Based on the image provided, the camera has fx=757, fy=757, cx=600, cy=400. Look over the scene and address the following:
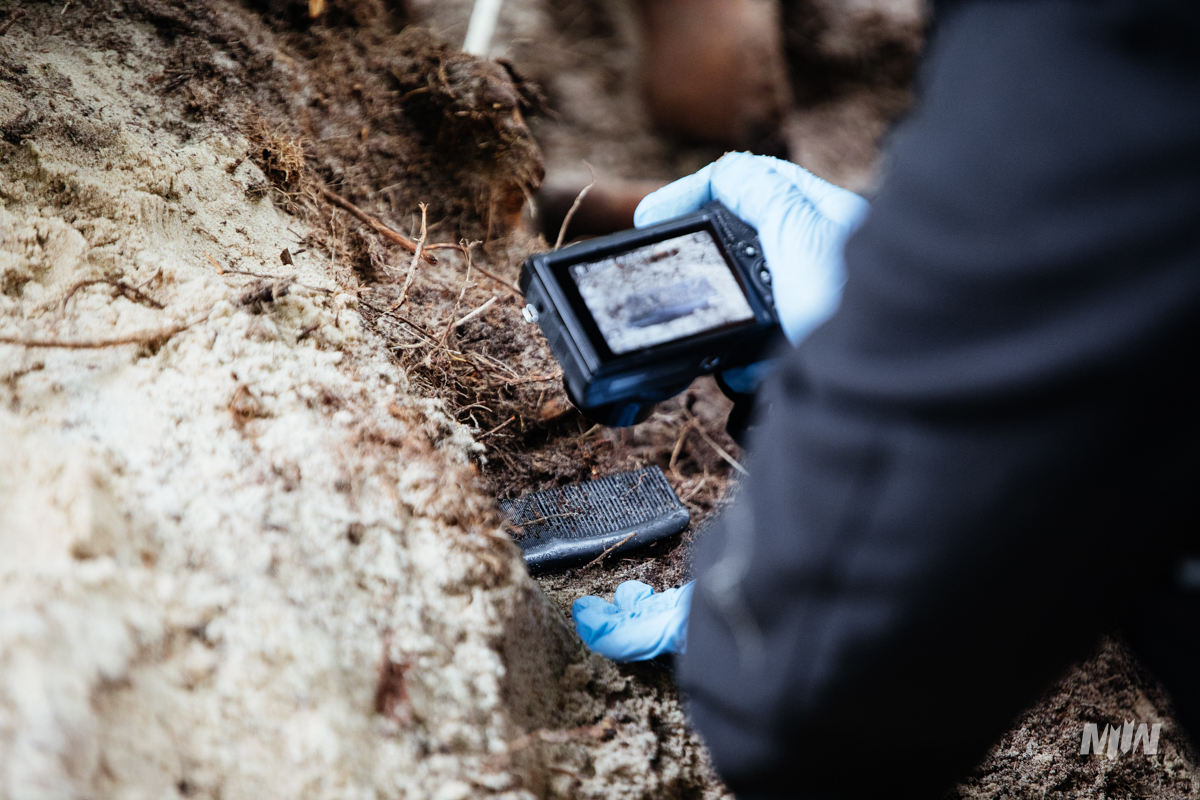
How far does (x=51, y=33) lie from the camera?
122 cm

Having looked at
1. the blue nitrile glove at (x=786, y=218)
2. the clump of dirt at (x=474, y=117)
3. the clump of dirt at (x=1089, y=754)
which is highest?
the blue nitrile glove at (x=786, y=218)

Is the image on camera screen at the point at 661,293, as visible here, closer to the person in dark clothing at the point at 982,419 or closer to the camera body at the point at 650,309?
the camera body at the point at 650,309

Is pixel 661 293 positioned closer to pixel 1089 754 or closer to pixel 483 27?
pixel 1089 754

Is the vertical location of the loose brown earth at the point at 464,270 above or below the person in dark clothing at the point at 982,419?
below

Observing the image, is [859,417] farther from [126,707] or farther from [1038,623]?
[126,707]

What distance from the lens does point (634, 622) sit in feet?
3.44

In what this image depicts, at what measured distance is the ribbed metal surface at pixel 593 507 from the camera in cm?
123

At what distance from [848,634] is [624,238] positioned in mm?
617

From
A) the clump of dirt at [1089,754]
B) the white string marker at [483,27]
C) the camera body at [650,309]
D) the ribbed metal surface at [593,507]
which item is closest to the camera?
the camera body at [650,309]

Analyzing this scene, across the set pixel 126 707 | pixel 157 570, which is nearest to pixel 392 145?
pixel 157 570

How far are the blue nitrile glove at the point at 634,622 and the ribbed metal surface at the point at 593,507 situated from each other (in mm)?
138

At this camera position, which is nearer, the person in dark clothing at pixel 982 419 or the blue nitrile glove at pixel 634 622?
the person in dark clothing at pixel 982 419

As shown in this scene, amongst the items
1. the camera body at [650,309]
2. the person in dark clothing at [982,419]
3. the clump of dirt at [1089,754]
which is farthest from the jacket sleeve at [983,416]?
the clump of dirt at [1089,754]

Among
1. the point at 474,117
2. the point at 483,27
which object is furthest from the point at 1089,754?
the point at 483,27
